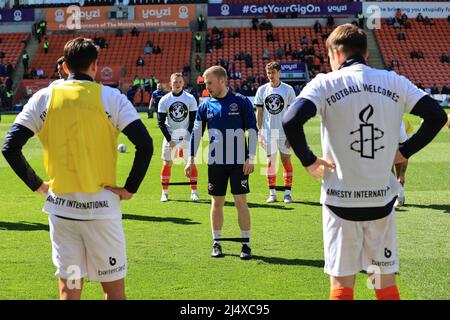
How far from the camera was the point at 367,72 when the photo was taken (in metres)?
4.05

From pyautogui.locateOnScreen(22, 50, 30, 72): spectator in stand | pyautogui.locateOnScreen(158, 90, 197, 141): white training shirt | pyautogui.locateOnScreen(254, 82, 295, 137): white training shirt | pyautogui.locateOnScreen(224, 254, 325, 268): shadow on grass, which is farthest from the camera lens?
pyautogui.locateOnScreen(22, 50, 30, 72): spectator in stand

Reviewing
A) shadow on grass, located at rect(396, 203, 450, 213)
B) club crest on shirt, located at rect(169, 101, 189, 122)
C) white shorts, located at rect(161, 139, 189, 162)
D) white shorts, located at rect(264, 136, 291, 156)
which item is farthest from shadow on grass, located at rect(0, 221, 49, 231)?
shadow on grass, located at rect(396, 203, 450, 213)

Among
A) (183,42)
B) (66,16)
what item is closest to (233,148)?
(183,42)

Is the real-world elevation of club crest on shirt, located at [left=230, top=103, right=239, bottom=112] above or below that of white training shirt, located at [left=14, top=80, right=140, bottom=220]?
above

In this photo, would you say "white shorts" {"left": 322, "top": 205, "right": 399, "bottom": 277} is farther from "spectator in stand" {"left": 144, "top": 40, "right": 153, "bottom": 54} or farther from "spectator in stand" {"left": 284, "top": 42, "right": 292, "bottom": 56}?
"spectator in stand" {"left": 144, "top": 40, "right": 153, "bottom": 54}

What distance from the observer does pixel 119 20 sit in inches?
2039

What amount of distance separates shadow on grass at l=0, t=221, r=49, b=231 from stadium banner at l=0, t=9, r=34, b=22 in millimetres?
46424

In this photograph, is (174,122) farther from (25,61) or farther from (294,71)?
(25,61)

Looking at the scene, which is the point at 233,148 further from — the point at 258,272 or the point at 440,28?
the point at 440,28

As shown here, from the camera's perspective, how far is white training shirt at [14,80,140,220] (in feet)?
13.2

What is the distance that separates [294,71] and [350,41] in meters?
39.8

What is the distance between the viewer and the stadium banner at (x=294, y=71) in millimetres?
43219

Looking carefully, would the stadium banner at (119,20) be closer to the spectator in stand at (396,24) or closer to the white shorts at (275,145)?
the spectator in stand at (396,24)

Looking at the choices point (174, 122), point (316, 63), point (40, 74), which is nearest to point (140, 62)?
point (40, 74)
